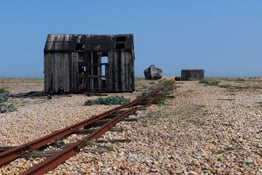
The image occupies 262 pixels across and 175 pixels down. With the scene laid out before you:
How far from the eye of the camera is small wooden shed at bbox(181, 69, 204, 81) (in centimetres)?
5951

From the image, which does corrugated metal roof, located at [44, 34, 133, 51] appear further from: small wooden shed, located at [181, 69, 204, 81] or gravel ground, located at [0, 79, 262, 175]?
small wooden shed, located at [181, 69, 204, 81]

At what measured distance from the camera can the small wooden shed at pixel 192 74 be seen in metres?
59.5

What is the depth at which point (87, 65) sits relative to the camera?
28.8m

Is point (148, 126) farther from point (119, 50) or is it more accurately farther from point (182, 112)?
point (119, 50)

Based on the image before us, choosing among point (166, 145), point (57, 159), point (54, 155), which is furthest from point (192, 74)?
point (57, 159)

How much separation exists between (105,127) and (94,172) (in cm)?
386

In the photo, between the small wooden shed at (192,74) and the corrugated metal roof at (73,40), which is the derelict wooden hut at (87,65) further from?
the small wooden shed at (192,74)

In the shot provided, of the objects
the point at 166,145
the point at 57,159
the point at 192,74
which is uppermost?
the point at 192,74

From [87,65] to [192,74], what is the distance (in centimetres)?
3348

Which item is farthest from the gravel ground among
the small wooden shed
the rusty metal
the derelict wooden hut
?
the small wooden shed

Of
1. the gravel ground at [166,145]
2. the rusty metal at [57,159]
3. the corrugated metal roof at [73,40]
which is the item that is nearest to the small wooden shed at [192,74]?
the corrugated metal roof at [73,40]

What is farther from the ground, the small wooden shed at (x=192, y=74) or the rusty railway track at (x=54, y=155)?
the small wooden shed at (x=192, y=74)

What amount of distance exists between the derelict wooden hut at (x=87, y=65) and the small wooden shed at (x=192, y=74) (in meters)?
31.1

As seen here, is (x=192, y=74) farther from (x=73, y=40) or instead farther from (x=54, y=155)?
(x=54, y=155)
